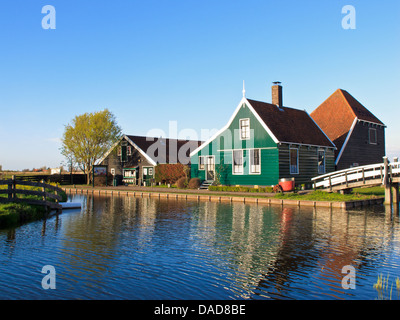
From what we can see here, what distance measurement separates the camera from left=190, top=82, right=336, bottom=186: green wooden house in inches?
1249

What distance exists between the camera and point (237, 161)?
1346 inches

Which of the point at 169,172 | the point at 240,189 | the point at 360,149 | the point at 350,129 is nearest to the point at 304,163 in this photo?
the point at 240,189

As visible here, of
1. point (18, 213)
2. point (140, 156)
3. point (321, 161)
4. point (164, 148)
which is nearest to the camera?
point (18, 213)

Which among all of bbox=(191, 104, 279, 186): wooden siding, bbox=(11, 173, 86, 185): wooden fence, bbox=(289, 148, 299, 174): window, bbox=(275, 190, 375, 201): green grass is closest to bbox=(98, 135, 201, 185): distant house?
bbox=(11, 173, 86, 185): wooden fence

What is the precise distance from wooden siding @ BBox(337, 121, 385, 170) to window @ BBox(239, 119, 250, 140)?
39.9 feet

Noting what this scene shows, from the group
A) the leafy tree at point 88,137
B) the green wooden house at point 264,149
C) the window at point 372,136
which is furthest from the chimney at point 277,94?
the leafy tree at point 88,137

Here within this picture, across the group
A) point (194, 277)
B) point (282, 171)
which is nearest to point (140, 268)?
point (194, 277)

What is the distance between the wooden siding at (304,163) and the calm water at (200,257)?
14119 mm

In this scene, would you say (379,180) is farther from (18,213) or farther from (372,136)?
(372,136)

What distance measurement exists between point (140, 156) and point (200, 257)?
3850 cm

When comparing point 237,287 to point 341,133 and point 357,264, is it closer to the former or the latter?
point 357,264

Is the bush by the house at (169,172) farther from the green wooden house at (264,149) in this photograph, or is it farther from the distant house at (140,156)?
the green wooden house at (264,149)

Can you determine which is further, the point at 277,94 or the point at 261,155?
the point at 277,94

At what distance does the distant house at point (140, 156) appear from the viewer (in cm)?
→ 4722
